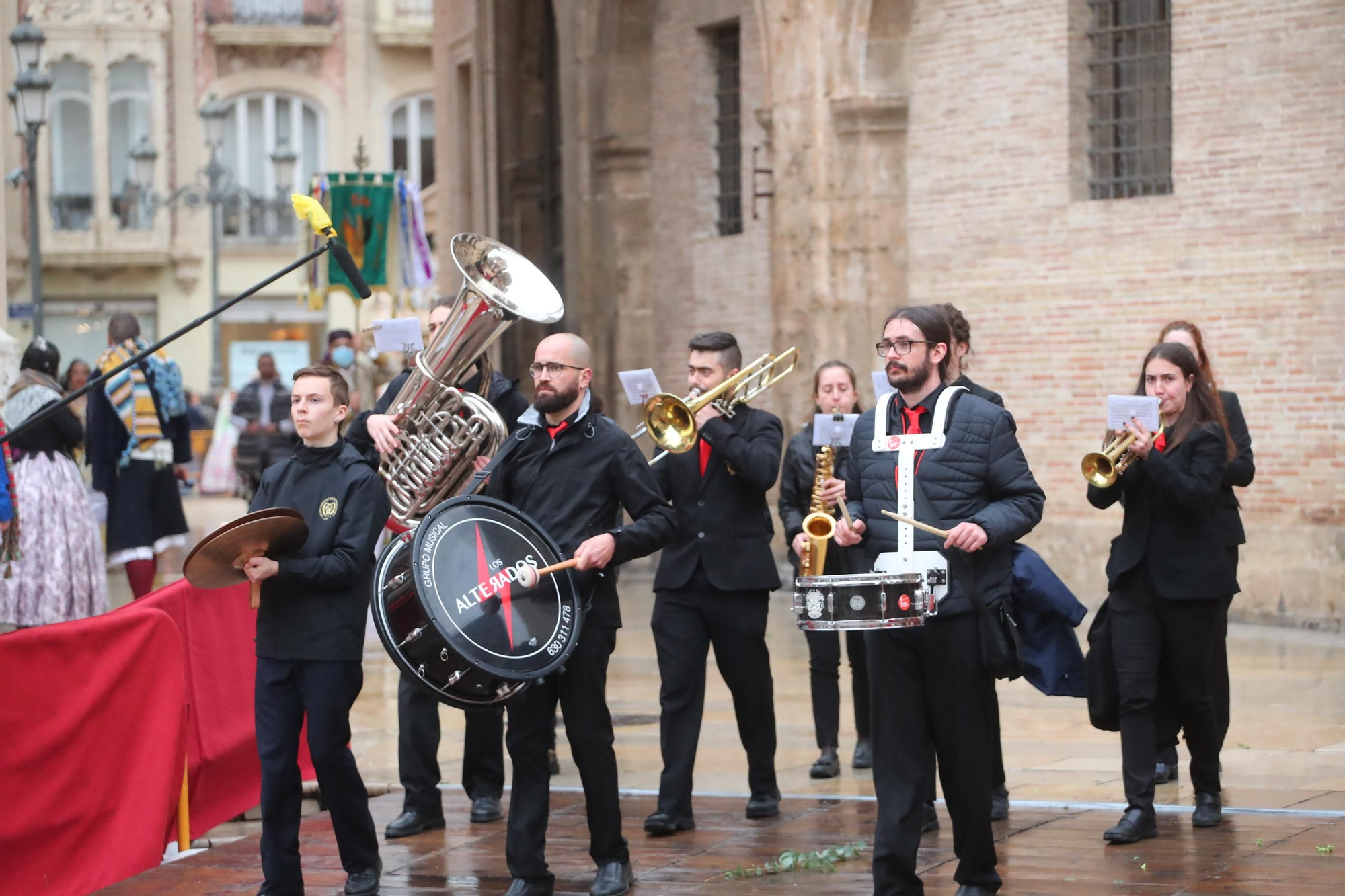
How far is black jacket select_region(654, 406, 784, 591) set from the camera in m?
7.84

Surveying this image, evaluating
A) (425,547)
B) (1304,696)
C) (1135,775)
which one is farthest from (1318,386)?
(425,547)

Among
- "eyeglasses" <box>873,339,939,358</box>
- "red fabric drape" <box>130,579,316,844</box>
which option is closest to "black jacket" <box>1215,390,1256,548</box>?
"eyeglasses" <box>873,339,939,358</box>

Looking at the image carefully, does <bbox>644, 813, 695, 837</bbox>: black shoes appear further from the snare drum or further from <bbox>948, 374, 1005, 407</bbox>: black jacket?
<bbox>948, 374, 1005, 407</bbox>: black jacket

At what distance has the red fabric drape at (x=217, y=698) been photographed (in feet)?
25.0

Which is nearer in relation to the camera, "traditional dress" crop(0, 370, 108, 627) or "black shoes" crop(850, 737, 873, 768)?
"black shoes" crop(850, 737, 873, 768)

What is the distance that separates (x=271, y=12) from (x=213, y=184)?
12868 millimetres

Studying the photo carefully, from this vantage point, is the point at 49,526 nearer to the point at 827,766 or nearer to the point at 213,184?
the point at 827,766

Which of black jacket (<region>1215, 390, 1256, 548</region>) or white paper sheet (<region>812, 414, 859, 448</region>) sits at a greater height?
white paper sheet (<region>812, 414, 859, 448</region>)

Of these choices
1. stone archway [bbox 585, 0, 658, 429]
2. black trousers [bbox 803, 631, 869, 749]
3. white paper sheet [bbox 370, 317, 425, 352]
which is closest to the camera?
white paper sheet [bbox 370, 317, 425, 352]

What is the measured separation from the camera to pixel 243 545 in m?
6.26

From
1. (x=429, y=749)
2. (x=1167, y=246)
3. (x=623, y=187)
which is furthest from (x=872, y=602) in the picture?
(x=623, y=187)

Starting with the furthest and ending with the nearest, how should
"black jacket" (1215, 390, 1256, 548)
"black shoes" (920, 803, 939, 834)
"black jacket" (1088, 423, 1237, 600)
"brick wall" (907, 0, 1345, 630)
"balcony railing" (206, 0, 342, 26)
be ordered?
"balcony railing" (206, 0, 342, 26) < "brick wall" (907, 0, 1345, 630) < "black jacket" (1215, 390, 1256, 548) < "black shoes" (920, 803, 939, 834) < "black jacket" (1088, 423, 1237, 600)

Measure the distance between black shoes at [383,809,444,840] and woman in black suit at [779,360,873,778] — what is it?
1925 mm

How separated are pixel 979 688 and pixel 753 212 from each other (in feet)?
41.3
